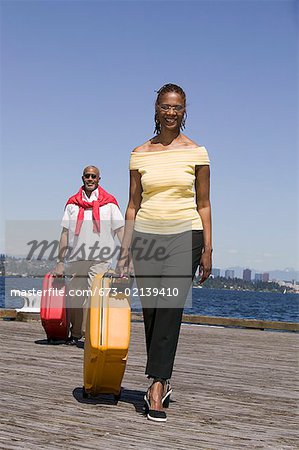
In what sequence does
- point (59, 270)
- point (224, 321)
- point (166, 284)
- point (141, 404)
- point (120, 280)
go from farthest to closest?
point (224, 321) < point (59, 270) < point (141, 404) < point (120, 280) < point (166, 284)

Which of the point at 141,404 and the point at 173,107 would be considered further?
the point at 141,404

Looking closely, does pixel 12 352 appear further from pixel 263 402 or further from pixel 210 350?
pixel 263 402

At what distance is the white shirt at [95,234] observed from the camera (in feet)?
28.1

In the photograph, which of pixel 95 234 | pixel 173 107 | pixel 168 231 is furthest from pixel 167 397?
pixel 95 234

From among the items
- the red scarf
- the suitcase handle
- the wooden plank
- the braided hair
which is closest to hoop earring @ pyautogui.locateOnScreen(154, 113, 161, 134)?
the braided hair

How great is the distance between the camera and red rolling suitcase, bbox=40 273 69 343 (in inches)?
360

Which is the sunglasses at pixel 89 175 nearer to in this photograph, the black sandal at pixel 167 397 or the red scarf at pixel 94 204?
the red scarf at pixel 94 204

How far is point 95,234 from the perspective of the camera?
856cm

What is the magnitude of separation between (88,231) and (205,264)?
3515mm

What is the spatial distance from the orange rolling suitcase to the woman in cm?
16

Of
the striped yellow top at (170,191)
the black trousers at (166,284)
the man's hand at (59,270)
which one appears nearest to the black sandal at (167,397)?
the black trousers at (166,284)

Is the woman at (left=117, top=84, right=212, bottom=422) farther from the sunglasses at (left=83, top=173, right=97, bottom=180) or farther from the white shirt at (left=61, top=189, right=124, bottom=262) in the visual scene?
the sunglasses at (left=83, top=173, right=97, bottom=180)

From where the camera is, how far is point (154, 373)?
5.07 m

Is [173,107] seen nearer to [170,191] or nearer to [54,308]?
[170,191]
